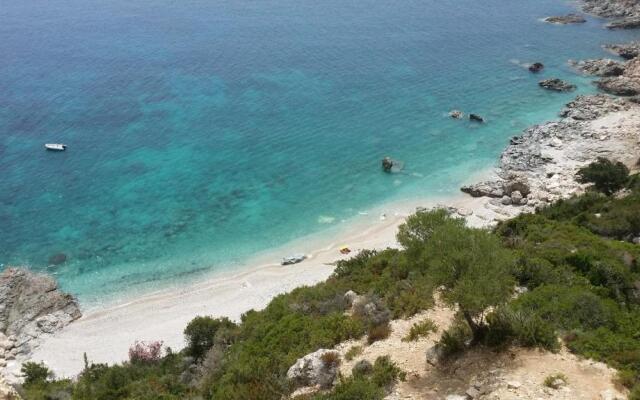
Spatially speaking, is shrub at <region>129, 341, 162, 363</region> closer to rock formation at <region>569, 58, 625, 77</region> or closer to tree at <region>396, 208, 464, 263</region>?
tree at <region>396, 208, 464, 263</region>

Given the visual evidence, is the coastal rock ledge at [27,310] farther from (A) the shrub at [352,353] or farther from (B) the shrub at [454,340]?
(B) the shrub at [454,340]

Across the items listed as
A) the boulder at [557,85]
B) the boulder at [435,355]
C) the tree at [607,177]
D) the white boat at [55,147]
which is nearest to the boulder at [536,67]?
the boulder at [557,85]

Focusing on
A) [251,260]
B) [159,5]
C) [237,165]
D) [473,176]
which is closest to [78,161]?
[237,165]

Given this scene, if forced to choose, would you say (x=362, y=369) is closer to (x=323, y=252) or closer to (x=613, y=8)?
(x=323, y=252)

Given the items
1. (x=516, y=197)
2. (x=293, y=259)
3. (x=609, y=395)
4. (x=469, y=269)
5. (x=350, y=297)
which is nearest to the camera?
(x=609, y=395)

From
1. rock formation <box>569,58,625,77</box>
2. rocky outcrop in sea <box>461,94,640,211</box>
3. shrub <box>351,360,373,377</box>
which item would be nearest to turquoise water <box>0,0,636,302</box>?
rock formation <box>569,58,625,77</box>

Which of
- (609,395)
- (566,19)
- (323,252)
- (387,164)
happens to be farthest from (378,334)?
(566,19)
